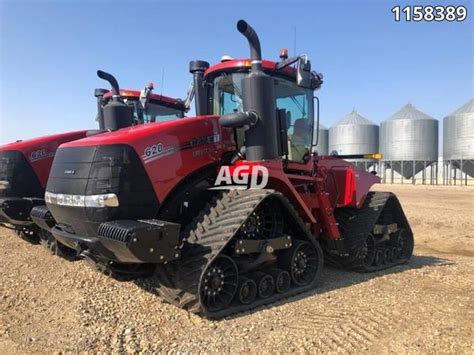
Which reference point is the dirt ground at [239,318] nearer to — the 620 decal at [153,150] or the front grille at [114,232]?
the front grille at [114,232]

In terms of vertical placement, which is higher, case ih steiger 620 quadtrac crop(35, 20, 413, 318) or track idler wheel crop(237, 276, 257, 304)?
case ih steiger 620 quadtrac crop(35, 20, 413, 318)

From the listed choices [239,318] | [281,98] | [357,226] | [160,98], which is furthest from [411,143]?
[239,318]

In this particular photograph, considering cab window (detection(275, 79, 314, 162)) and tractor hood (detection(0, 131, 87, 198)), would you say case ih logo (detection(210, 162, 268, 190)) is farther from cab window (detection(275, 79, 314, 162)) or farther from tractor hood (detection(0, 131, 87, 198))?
tractor hood (detection(0, 131, 87, 198))

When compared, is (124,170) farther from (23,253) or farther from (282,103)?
(23,253)

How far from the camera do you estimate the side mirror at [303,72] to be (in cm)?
539

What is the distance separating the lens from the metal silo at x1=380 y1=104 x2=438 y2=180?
137 feet

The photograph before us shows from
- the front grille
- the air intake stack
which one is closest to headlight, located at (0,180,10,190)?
the front grille

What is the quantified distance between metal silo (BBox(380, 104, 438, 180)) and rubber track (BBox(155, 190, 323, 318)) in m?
39.5

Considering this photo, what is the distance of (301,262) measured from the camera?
19.4ft

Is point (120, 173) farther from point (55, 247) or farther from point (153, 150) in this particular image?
point (55, 247)

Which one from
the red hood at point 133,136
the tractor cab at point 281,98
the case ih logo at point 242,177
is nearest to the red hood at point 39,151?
the red hood at point 133,136

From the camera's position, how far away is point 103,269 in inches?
217

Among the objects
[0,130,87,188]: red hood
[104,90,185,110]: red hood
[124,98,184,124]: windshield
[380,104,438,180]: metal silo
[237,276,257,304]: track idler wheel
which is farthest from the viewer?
[380,104,438,180]: metal silo

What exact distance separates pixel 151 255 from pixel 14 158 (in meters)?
4.23
